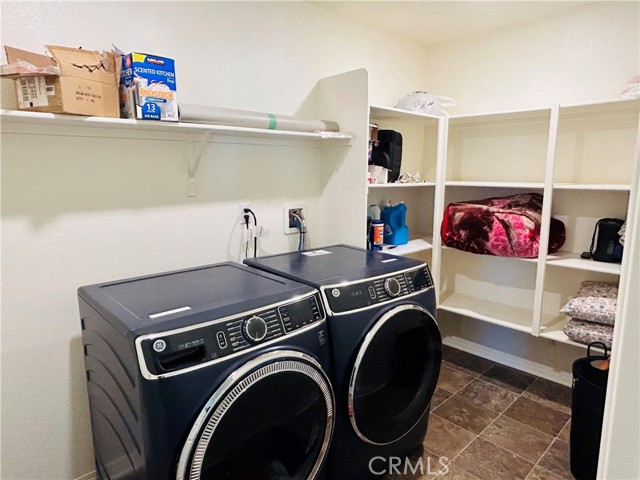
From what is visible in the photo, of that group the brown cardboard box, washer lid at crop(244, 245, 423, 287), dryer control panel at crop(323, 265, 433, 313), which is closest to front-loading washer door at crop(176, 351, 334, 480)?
dryer control panel at crop(323, 265, 433, 313)

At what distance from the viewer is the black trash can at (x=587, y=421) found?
67.6 inches

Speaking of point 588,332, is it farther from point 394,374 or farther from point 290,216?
point 290,216

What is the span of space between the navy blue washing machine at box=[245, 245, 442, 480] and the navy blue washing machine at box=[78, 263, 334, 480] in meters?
0.10

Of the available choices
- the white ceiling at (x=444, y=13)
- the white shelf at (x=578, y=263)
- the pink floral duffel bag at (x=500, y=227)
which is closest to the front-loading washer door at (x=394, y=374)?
the pink floral duffel bag at (x=500, y=227)

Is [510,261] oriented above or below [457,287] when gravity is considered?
above

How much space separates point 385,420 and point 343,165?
133cm

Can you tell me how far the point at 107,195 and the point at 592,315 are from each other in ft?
7.83

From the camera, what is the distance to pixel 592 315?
82.1 inches

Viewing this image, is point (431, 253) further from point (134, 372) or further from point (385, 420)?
point (134, 372)

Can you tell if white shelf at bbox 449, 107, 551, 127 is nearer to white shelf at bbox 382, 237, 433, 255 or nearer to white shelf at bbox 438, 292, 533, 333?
white shelf at bbox 382, 237, 433, 255

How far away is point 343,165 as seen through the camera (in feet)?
7.53

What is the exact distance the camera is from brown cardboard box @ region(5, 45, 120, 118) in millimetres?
1277

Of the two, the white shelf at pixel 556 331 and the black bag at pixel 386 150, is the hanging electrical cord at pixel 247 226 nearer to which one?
the black bag at pixel 386 150

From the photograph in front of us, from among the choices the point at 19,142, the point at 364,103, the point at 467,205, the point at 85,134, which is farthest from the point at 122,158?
the point at 467,205
